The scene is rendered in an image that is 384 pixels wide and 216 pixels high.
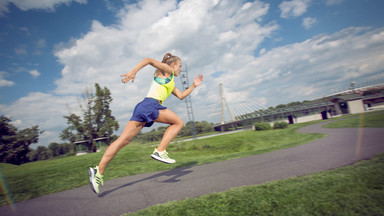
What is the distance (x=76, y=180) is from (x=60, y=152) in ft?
353

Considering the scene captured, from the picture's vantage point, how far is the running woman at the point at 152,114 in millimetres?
2807

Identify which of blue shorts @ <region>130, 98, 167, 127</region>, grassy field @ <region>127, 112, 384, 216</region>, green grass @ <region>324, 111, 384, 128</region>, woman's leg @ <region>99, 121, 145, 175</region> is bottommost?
green grass @ <region>324, 111, 384, 128</region>

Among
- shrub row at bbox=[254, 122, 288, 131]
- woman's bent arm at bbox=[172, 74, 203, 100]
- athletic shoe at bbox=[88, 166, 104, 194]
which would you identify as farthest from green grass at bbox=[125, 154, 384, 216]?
shrub row at bbox=[254, 122, 288, 131]

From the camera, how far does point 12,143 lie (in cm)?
3047

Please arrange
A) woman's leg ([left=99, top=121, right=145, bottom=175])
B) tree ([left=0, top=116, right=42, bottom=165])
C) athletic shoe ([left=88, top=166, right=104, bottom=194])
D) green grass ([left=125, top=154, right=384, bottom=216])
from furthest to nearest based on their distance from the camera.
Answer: tree ([left=0, top=116, right=42, bottom=165])
woman's leg ([left=99, top=121, right=145, bottom=175])
athletic shoe ([left=88, top=166, right=104, bottom=194])
green grass ([left=125, top=154, right=384, bottom=216])

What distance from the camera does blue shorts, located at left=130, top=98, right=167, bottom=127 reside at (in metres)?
2.84

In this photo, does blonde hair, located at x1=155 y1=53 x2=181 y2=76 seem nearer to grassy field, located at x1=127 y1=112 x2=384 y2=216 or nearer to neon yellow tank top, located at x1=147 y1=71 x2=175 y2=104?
neon yellow tank top, located at x1=147 y1=71 x2=175 y2=104

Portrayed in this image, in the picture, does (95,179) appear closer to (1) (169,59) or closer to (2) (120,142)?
(2) (120,142)

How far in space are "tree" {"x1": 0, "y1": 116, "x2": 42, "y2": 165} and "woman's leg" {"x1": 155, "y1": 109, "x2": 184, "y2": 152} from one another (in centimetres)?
4088

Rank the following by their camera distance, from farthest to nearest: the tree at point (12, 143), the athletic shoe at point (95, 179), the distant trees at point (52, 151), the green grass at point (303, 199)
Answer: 1. the distant trees at point (52, 151)
2. the tree at point (12, 143)
3. the athletic shoe at point (95, 179)
4. the green grass at point (303, 199)

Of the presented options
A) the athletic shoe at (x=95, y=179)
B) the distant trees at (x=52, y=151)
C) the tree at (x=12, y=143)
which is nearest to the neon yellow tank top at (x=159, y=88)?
the athletic shoe at (x=95, y=179)

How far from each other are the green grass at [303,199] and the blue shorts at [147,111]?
1.36 m

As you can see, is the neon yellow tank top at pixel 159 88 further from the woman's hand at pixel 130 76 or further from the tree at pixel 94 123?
the tree at pixel 94 123

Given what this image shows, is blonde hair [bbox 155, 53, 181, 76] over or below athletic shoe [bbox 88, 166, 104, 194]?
over
